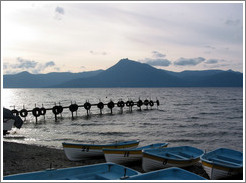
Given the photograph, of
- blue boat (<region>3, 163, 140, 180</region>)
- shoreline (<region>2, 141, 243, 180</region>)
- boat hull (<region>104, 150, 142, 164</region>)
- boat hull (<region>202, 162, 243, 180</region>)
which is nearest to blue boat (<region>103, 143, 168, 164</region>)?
boat hull (<region>104, 150, 142, 164</region>)

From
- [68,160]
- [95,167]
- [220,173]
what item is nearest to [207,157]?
[220,173]

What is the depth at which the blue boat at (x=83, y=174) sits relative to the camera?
31.8 ft

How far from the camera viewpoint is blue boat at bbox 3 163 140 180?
9695 millimetres

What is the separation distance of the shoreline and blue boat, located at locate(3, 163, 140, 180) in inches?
151

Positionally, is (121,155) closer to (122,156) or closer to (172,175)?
(122,156)

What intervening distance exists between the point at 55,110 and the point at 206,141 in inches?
1036

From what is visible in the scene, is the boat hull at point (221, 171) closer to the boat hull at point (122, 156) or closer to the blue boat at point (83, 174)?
the blue boat at point (83, 174)

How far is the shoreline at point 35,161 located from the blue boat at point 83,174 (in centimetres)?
383

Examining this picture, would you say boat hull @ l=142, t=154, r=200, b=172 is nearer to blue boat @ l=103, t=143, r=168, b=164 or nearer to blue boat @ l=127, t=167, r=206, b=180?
blue boat @ l=103, t=143, r=168, b=164

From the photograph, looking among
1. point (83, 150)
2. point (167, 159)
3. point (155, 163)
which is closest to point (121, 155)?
point (155, 163)

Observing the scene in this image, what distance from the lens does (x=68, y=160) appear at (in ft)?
57.2

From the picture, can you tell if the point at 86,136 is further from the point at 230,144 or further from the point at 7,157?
the point at 230,144

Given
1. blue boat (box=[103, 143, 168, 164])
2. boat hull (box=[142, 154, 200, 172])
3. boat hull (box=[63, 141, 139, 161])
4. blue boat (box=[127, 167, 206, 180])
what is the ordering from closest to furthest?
blue boat (box=[127, 167, 206, 180])
boat hull (box=[142, 154, 200, 172])
blue boat (box=[103, 143, 168, 164])
boat hull (box=[63, 141, 139, 161])

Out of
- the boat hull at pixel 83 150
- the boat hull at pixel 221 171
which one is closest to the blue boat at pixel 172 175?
the boat hull at pixel 221 171
